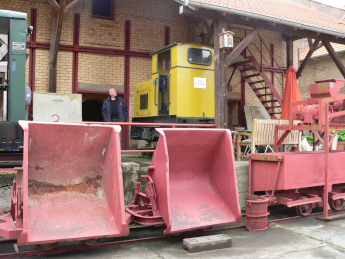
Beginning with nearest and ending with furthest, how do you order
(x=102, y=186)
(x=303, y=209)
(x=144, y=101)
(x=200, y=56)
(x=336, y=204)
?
(x=102, y=186) < (x=303, y=209) < (x=336, y=204) < (x=200, y=56) < (x=144, y=101)

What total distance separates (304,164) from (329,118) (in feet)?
3.19

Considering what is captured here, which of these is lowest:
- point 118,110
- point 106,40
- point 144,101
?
point 118,110

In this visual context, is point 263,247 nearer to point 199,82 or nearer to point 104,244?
point 104,244

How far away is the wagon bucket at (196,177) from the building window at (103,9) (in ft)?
25.6

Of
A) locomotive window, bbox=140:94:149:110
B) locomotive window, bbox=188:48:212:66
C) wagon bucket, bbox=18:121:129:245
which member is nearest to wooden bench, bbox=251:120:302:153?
locomotive window, bbox=188:48:212:66

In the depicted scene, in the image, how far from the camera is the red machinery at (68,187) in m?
3.70

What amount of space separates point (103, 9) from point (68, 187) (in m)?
8.44

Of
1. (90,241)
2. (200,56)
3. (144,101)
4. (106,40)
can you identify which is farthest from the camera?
(106,40)

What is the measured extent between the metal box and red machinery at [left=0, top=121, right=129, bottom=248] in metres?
5.56

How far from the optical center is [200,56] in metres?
8.54

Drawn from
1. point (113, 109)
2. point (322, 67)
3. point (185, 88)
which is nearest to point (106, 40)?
point (113, 109)

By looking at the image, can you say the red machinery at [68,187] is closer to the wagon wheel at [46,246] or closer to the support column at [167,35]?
the wagon wheel at [46,246]

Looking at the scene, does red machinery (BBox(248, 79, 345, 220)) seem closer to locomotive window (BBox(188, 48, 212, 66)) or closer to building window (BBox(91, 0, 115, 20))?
locomotive window (BBox(188, 48, 212, 66))

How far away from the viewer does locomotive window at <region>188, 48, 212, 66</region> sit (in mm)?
8406
